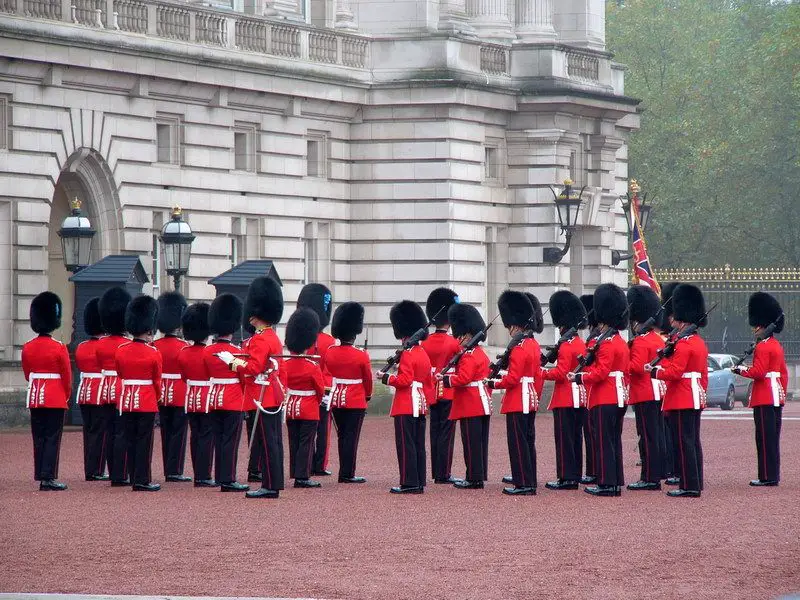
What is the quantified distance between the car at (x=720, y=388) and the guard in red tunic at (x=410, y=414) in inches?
689

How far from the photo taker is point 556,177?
107ft

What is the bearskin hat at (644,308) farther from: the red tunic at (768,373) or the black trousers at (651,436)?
the red tunic at (768,373)

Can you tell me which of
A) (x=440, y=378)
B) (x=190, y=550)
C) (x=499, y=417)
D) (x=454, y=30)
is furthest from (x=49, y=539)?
(x=454, y=30)

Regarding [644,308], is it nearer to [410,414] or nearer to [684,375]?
[684,375]

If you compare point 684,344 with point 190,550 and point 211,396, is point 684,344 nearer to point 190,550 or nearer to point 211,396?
point 211,396

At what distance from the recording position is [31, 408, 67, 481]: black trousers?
1647 cm

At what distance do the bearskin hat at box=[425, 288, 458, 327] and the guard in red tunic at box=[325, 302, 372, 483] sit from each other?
856 millimetres

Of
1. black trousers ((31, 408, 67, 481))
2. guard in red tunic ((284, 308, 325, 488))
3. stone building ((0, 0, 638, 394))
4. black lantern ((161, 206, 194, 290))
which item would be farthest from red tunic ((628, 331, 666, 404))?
stone building ((0, 0, 638, 394))

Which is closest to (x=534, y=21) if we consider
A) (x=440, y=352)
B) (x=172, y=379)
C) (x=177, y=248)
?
(x=177, y=248)

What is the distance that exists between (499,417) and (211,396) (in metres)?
13.0

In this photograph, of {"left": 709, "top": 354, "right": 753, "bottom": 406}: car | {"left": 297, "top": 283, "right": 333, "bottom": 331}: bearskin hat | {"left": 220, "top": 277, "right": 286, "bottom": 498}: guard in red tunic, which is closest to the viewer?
{"left": 220, "top": 277, "right": 286, "bottom": 498}: guard in red tunic

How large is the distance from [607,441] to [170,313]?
3867 mm

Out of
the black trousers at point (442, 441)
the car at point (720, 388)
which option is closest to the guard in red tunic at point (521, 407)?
the black trousers at point (442, 441)

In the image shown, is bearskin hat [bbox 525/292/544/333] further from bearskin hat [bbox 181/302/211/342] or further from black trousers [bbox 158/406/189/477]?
black trousers [bbox 158/406/189/477]
